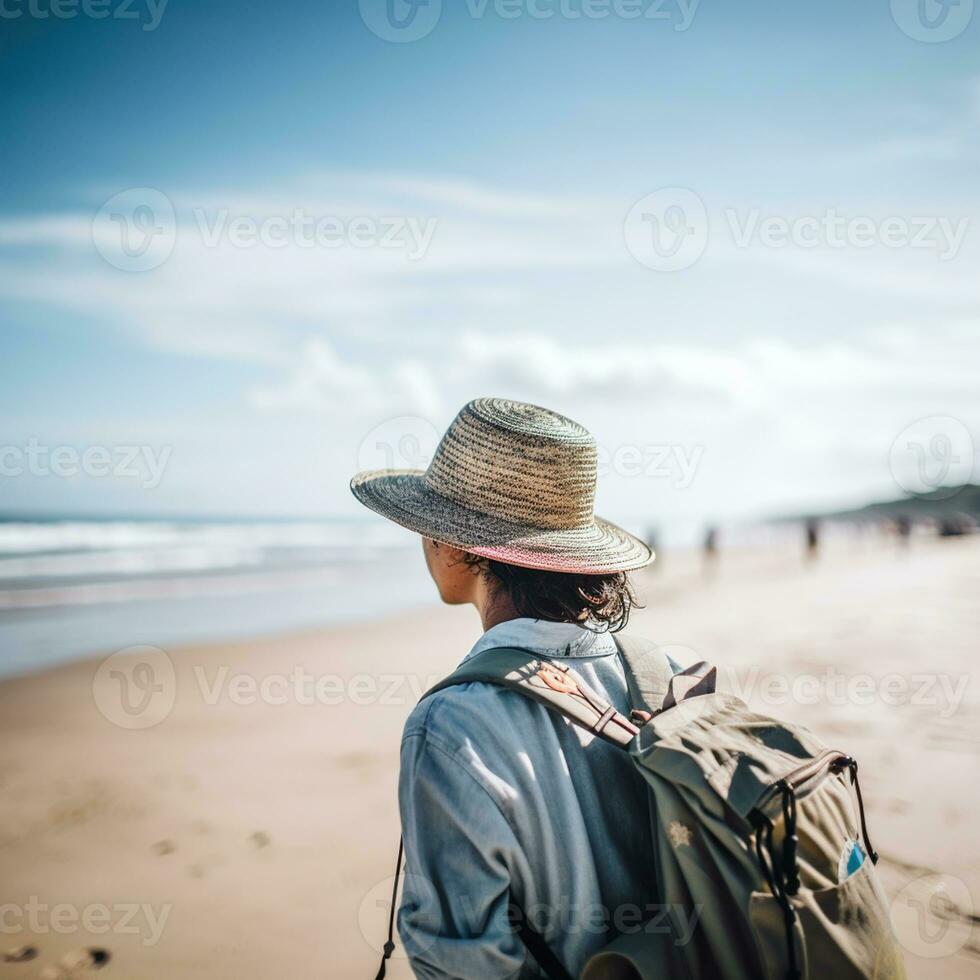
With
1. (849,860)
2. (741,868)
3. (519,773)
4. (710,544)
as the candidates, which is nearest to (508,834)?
(519,773)

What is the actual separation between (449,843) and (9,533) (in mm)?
33308

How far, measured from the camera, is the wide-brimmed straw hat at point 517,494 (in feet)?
6.28

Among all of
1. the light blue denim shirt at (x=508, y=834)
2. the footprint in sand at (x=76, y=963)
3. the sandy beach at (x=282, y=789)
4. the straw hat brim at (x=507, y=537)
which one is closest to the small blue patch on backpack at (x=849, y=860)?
the light blue denim shirt at (x=508, y=834)

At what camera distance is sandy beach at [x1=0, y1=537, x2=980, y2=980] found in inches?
138

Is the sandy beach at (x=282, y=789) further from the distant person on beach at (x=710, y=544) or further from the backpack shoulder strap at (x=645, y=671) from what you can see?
the distant person on beach at (x=710, y=544)

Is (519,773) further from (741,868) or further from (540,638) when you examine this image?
(741,868)

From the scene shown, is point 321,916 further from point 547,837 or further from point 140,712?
point 140,712

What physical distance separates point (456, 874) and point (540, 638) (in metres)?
0.52

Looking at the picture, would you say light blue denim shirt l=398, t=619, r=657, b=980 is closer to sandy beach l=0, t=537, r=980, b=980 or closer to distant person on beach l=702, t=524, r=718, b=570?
sandy beach l=0, t=537, r=980, b=980

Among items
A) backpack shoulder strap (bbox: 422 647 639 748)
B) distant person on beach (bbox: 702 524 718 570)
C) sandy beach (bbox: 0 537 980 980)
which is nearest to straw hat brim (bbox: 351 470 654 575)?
backpack shoulder strap (bbox: 422 647 639 748)

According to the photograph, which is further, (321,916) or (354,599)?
(354,599)

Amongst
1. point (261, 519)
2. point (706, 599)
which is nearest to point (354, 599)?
point (706, 599)

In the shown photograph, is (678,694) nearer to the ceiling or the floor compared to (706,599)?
nearer to the ceiling

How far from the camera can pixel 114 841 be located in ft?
14.5
